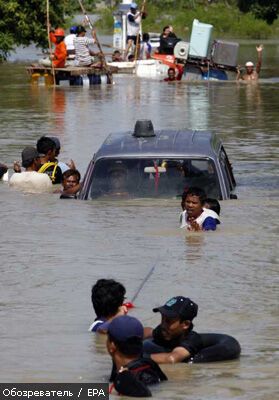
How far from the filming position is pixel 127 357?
739 centimetres

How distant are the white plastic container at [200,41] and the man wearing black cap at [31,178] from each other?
2249cm

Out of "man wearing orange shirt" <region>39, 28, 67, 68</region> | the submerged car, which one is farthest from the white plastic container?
the submerged car

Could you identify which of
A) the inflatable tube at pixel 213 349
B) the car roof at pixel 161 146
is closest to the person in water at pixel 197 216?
the car roof at pixel 161 146

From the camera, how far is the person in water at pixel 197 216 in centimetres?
1208

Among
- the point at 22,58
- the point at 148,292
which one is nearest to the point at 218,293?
the point at 148,292

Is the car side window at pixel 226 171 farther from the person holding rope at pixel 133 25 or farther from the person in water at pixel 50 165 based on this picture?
the person holding rope at pixel 133 25

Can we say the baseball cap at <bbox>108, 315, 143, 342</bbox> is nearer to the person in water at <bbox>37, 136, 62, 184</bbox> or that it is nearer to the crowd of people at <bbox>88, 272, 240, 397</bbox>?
the crowd of people at <bbox>88, 272, 240, 397</bbox>

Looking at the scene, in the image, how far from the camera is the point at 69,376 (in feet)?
26.3

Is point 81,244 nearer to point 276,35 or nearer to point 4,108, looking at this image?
point 4,108

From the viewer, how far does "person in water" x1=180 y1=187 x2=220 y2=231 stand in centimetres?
1208

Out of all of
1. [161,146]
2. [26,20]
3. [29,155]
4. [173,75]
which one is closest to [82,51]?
[173,75]

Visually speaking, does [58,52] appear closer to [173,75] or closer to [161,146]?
[173,75]

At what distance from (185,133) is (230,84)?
23.2 m

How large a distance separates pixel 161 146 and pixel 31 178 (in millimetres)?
2647
